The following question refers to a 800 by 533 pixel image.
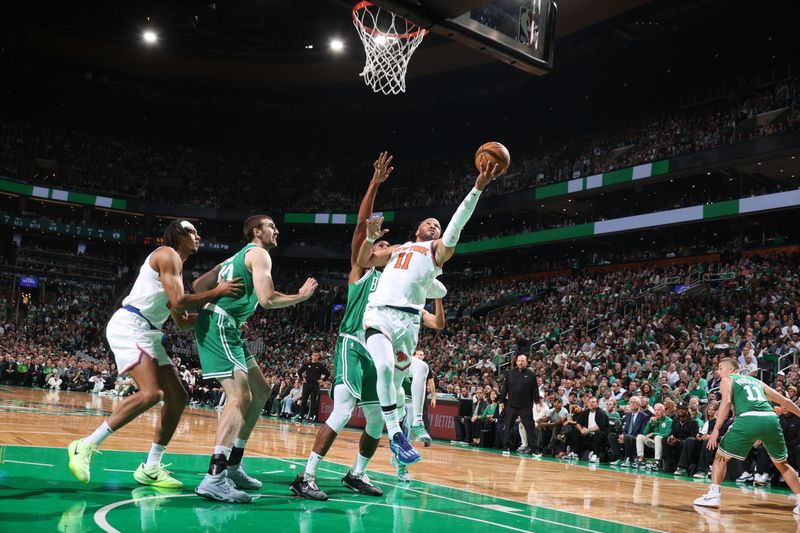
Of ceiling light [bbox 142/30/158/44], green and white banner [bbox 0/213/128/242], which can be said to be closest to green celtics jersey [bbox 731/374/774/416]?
ceiling light [bbox 142/30/158/44]

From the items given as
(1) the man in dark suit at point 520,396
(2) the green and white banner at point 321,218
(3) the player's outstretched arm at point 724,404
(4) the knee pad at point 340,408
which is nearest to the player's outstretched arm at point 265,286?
(4) the knee pad at point 340,408

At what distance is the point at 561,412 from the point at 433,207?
2170 centimetres

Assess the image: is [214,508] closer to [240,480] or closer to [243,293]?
[240,480]

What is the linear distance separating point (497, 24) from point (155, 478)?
5.52 metres

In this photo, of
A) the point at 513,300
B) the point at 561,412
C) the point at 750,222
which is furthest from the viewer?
the point at 513,300

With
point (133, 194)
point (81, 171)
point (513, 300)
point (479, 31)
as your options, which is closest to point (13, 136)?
point (81, 171)

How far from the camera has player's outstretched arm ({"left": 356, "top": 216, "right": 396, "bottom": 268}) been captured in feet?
18.0

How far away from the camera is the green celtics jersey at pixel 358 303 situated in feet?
19.4

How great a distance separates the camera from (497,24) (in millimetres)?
7258

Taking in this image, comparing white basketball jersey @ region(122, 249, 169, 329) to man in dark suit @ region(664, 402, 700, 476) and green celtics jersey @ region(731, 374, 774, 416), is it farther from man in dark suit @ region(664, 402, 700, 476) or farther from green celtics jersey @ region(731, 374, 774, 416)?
man in dark suit @ region(664, 402, 700, 476)

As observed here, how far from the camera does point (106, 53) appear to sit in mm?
36906

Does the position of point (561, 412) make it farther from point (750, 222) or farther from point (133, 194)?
point (133, 194)

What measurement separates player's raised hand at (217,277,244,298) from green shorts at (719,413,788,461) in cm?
552

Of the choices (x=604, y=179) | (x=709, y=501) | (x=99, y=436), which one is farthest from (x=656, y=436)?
(x=604, y=179)
